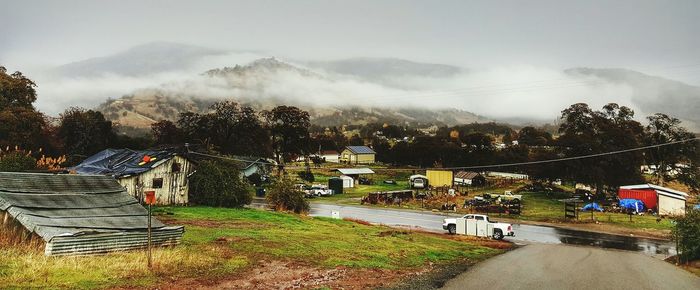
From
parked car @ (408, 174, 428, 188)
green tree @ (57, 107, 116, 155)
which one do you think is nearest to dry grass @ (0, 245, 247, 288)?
green tree @ (57, 107, 116, 155)

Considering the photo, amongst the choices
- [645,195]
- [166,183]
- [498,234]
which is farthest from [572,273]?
[645,195]

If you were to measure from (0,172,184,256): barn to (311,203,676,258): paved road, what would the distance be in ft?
80.6

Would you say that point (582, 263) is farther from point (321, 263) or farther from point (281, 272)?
point (281, 272)

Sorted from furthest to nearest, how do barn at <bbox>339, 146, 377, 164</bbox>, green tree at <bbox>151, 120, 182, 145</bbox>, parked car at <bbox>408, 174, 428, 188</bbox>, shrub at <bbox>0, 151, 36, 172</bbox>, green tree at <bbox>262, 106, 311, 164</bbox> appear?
barn at <bbox>339, 146, 377, 164</bbox> → green tree at <bbox>151, 120, 182, 145</bbox> → green tree at <bbox>262, 106, 311, 164</bbox> → parked car at <bbox>408, 174, 428, 188</bbox> → shrub at <bbox>0, 151, 36, 172</bbox>

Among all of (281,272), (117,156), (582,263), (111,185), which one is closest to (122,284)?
(281,272)

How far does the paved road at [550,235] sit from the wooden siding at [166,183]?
44.6 feet

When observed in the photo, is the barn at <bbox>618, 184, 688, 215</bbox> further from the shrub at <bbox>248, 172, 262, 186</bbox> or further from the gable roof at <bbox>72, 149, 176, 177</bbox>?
the shrub at <bbox>248, 172, 262, 186</bbox>

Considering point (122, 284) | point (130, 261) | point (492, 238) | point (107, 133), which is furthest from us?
point (107, 133)

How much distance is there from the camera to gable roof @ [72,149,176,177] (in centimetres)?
4188

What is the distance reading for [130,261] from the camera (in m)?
17.1

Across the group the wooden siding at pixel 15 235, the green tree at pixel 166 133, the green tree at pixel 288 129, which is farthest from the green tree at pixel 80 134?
the wooden siding at pixel 15 235

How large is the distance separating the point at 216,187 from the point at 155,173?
5.70 m

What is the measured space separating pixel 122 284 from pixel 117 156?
38683 mm

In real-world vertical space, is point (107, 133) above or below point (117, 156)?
above
